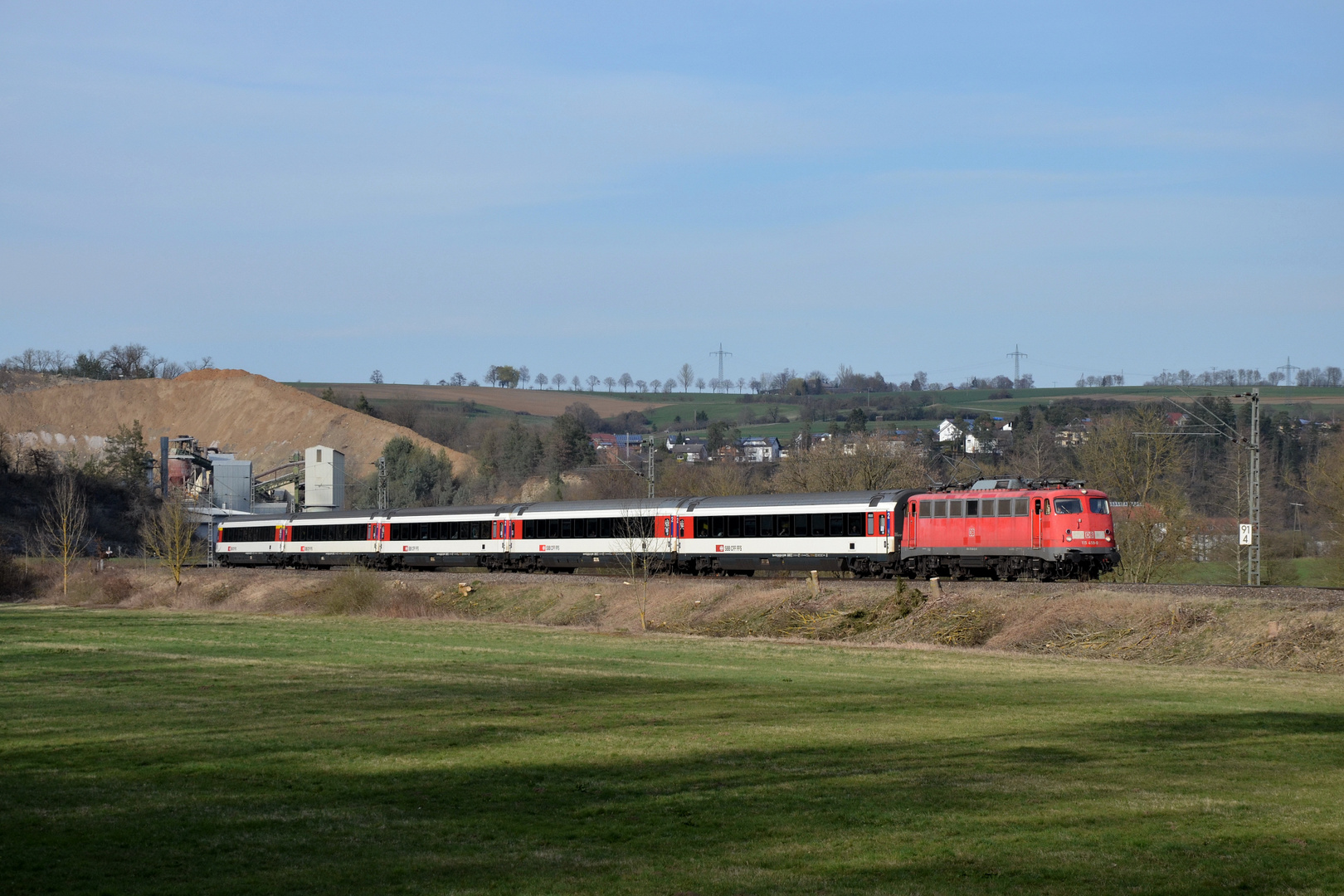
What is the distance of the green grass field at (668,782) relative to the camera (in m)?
11.0

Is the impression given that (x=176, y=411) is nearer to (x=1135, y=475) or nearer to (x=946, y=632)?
(x=1135, y=475)

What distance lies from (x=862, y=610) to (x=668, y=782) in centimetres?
2549

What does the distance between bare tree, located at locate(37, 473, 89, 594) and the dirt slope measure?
4252 cm

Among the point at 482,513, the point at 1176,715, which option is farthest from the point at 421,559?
the point at 1176,715

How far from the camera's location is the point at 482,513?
6381 cm

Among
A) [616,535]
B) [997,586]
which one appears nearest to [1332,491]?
[997,586]

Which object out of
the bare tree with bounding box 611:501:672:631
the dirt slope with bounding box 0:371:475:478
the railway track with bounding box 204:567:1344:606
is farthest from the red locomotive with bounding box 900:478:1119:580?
the dirt slope with bounding box 0:371:475:478

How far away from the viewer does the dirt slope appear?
532 feet

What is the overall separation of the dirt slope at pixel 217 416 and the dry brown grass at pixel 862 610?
99192 millimetres

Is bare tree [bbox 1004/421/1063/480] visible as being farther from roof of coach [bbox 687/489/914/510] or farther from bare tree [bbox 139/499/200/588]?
bare tree [bbox 139/499/200/588]

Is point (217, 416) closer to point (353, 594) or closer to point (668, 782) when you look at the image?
point (353, 594)

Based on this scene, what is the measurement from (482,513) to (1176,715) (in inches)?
1826

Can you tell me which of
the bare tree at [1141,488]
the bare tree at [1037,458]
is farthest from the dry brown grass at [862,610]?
the bare tree at [1037,458]

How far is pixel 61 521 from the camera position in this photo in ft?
279
